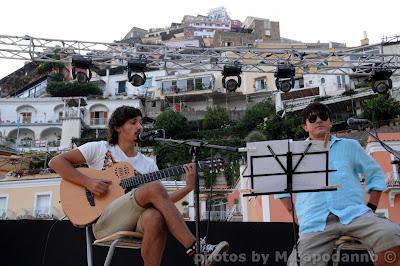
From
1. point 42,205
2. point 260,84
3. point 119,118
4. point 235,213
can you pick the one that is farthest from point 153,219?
point 260,84

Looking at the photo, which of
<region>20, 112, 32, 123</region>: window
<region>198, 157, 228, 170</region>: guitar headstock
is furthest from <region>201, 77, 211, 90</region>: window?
<region>198, 157, 228, 170</region>: guitar headstock

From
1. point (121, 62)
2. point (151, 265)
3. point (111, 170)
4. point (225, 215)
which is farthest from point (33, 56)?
point (225, 215)

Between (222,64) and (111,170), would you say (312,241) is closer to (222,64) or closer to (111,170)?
(111,170)

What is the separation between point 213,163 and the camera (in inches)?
128

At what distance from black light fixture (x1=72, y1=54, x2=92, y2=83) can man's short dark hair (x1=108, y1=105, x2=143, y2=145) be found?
210 inches

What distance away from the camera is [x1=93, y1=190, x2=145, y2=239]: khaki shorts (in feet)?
9.55

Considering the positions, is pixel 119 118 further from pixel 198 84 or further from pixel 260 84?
pixel 260 84

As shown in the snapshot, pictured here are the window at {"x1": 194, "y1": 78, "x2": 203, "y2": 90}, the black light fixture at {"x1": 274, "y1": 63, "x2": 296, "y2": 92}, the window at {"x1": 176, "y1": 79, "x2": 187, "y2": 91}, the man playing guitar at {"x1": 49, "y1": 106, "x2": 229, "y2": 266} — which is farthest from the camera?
the window at {"x1": 176, "y1": 79, "x2": 187, "y2": 91}

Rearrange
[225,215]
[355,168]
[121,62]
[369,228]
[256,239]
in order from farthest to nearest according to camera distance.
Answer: [225,215], [121,62], [256,239], [355,168], [369,228]

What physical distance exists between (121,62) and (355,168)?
6.90 m

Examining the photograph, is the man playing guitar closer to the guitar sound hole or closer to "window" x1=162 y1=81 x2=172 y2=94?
the guitar sound hole

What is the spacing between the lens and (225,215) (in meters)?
23.2

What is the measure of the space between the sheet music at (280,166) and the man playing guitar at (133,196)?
449 millimetres

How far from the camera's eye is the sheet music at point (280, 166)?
2.78 m
